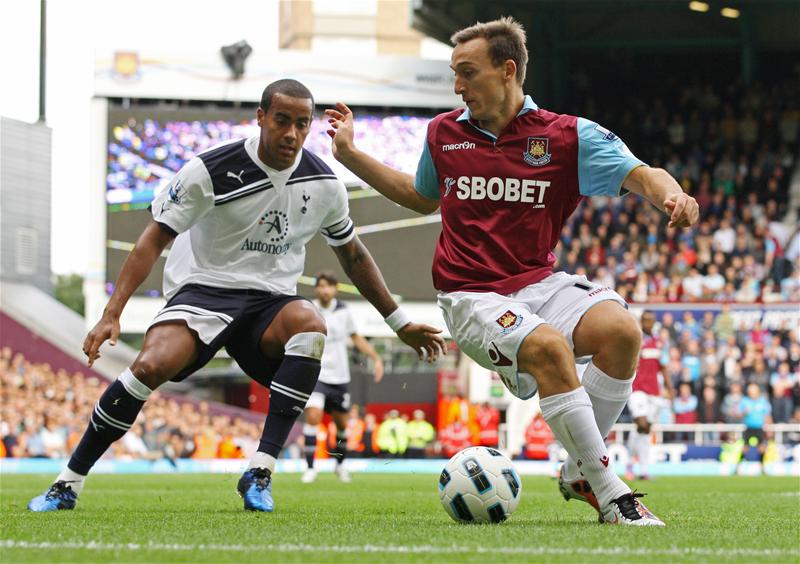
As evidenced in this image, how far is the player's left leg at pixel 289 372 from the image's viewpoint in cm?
671

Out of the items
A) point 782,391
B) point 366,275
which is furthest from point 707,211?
point 366,275

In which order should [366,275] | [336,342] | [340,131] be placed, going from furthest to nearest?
[336,342] → [366,275] → [340,131]

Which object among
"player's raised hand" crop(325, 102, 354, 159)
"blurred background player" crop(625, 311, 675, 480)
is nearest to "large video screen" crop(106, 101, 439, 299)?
"blurred background player" crop(625, 311, 675, 480)

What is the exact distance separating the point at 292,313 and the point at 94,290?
22.8 metres

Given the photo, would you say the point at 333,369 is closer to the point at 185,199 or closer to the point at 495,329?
the point at 185,199

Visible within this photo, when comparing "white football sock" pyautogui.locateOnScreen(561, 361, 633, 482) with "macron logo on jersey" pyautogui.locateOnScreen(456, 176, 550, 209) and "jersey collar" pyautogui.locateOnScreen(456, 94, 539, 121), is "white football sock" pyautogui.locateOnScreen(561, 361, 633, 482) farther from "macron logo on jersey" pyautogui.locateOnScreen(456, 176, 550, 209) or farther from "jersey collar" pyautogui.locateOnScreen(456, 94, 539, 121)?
"jersey collar" pyautogui.locateOnScreen(456, 94, 539, 121)

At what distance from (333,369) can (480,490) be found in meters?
7.99

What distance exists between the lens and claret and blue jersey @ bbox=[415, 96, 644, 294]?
19.8 ft

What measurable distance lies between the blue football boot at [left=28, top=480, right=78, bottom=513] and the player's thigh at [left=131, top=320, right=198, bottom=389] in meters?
0.72

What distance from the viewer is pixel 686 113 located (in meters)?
31.3

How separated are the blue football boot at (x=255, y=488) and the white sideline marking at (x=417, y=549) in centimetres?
190

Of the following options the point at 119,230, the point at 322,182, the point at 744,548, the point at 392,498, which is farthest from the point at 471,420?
the point at 744,548

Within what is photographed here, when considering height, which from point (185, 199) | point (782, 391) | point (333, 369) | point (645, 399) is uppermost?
point (185, 199)

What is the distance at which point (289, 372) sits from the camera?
6.80 metres
